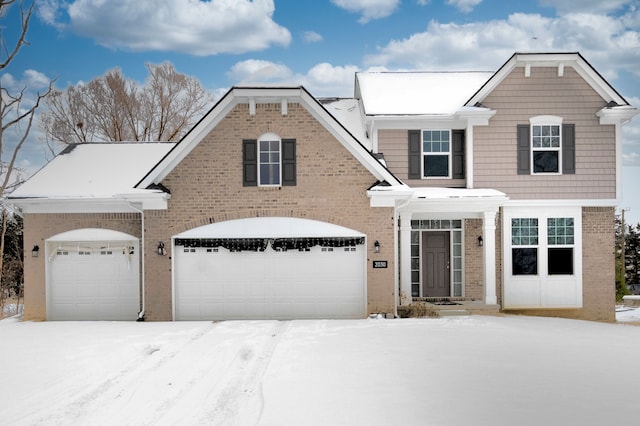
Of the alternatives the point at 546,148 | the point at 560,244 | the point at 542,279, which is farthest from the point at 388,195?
the point at 560,244

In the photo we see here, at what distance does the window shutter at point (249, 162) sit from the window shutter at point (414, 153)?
5197 millimetres

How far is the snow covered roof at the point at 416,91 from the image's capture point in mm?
17719

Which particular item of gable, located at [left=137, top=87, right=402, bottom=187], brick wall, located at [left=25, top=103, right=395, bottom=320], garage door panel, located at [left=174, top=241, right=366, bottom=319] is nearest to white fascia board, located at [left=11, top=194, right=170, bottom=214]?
brick wall, located at [left=25, top=103, right=395, bottom=320]

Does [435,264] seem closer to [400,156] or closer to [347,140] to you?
[400,156]

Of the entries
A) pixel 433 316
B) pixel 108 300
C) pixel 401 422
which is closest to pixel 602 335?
pixel 433 316

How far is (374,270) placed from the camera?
15.0 m

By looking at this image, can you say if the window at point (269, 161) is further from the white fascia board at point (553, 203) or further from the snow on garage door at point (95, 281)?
the white fascia board at point (553, 203)

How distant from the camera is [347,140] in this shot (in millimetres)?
14844

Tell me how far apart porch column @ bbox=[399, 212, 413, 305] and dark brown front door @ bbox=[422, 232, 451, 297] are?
125 centimetres

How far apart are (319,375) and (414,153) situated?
10.1 m

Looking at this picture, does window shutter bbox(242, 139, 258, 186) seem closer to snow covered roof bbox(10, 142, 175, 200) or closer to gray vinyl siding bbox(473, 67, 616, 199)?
snow covered roof bbox(10, 142, 175, 200)

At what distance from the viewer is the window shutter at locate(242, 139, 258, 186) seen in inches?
593

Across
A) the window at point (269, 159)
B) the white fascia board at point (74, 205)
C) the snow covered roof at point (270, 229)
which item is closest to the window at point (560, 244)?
the snow covered roof at point (270, 229)

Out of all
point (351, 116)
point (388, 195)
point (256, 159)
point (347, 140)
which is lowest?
point (388, 195)
